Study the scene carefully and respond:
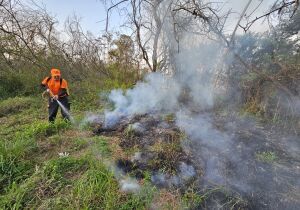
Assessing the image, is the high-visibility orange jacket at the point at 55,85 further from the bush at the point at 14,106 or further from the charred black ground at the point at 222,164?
the bush at the point at 14,106

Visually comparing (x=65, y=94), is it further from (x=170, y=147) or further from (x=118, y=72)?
(x=118, y=72)

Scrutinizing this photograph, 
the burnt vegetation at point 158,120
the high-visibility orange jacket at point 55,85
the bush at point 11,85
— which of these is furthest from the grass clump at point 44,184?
the bush at point 11,85

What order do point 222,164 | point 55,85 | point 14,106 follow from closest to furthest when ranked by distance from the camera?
point 222,164, point 55,85, point 14,106

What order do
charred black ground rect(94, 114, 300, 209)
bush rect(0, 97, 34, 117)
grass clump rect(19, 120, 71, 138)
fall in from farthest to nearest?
bush rect(0, 97, 34, 117) → grass clump rect(19, 120, 71, 138) → charred black ground rect(94, 114, 300, 209)

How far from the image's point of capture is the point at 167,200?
10.9 ft

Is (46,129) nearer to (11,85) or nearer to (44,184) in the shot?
(44,184)

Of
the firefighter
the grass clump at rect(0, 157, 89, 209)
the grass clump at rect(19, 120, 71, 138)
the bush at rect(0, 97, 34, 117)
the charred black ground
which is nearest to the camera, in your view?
the grass clump at rect(0, 157, 89, 209)

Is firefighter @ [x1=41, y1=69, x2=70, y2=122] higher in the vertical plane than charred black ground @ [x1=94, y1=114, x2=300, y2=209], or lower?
higher

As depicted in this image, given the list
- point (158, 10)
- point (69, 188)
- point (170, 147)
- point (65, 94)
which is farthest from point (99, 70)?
point (69, 188)

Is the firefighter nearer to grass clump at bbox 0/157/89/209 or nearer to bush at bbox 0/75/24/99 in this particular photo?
grass clump at bbox 0/157/89/209

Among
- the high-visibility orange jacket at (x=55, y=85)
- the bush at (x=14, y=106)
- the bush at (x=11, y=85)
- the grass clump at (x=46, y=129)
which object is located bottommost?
the bush at (x=14, y=106)

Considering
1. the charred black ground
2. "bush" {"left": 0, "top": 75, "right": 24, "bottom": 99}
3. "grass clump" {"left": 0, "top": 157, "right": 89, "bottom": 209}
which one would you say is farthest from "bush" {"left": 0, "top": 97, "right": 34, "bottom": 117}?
"grass clump" {"left": 0, "top": 157, "right": 89, "bottom": 209}

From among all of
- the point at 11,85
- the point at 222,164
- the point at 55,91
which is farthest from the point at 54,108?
the point at 11,85

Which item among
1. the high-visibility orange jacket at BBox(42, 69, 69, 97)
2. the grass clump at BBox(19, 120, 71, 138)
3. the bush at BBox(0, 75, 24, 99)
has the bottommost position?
the grass clump at BBox(19, 120, 71, 138)
